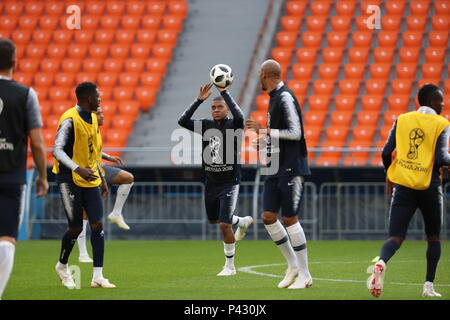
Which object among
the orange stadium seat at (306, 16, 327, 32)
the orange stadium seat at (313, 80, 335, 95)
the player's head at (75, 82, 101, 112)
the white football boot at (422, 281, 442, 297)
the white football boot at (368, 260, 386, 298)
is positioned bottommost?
the white football boot at (422, 281, 442, 297)

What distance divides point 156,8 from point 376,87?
7.62 metres

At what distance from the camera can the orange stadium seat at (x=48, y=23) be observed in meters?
26.6

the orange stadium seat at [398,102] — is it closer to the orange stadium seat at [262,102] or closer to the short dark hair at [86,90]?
the orange stadium seat at [262,102]

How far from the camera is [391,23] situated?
2419cm

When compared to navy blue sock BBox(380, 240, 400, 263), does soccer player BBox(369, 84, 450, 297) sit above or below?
above

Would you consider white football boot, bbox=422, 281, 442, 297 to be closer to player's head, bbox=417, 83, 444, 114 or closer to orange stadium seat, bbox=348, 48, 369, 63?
player's head, bbox=417, 83, 444, 114

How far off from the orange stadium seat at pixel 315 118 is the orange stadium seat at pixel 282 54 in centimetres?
248

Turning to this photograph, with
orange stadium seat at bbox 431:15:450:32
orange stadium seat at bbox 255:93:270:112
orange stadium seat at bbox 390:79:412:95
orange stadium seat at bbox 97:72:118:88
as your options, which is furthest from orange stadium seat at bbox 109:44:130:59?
orange stadium seat at bbox 431:15:450:32

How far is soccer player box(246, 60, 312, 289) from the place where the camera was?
29.6ft

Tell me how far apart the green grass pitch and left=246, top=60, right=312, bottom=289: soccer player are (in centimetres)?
39

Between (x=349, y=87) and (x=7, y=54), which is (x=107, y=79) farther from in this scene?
(x=7, y=54)

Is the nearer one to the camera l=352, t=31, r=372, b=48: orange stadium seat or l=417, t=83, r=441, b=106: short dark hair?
l=417, t=83, r=441, b=106: short dark hair

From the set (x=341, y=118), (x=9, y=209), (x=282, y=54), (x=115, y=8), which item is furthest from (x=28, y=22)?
(x=9, y=209)

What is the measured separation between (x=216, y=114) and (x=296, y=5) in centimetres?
1473
